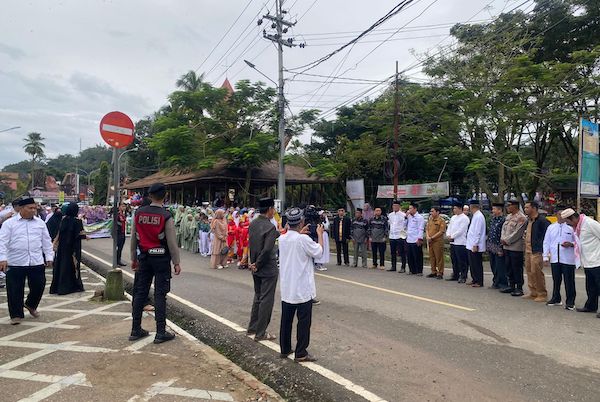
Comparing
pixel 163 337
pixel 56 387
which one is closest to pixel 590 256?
Result: pixel 163 337

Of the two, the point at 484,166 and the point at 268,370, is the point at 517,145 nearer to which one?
the point at 484,166

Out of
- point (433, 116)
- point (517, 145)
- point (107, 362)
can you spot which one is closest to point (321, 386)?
point (107, 362)

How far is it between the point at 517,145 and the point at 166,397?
22793 millimetres

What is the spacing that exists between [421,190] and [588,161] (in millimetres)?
12759

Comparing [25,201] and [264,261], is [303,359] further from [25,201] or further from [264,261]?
[25,201]

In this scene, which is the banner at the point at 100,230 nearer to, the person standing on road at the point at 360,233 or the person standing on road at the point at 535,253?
the person standing on road at the point at 360,233

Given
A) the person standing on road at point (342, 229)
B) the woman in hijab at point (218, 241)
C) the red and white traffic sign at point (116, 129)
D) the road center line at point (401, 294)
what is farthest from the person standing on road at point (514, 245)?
the red and white traffic sign at point (116, 129)

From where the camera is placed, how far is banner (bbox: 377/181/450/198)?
23.5 m

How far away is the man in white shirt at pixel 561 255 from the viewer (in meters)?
7.24

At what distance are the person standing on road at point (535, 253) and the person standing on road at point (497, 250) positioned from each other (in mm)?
617

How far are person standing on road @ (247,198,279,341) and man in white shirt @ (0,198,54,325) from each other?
338 cm

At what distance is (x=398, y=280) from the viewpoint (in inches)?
395

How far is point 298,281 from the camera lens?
4504 millimetres

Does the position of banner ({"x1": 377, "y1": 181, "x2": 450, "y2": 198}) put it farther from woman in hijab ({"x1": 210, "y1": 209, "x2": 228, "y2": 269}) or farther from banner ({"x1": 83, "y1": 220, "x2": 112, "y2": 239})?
banner ({"x1": 83, "y1": 220, "x2": 112, "y2": 239})
